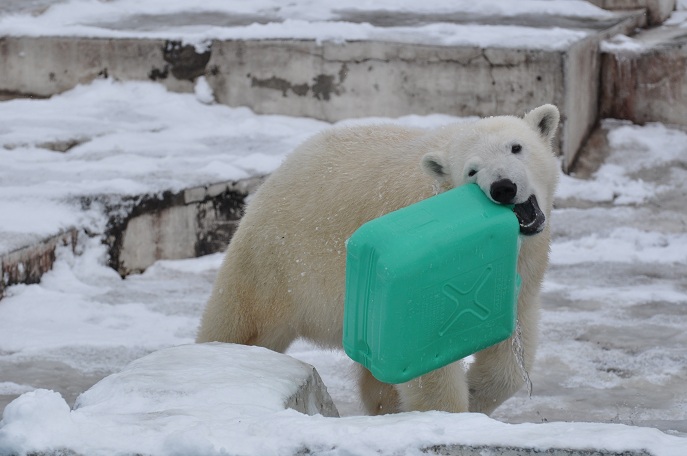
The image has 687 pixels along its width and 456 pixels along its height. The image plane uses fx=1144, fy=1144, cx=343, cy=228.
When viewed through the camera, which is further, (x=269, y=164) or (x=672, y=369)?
(x=269, y=164)

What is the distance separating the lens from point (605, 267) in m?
5.64

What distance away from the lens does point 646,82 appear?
304 inches

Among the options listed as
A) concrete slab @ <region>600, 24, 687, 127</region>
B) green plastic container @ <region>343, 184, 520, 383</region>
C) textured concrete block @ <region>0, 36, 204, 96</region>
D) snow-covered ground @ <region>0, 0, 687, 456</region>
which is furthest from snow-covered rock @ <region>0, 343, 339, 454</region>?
concrete slab @ <region>600, 24, 687, 127</region>

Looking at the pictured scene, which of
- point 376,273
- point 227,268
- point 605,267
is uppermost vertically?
point 376,273

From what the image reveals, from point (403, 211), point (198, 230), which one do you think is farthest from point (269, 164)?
point (403, 211)

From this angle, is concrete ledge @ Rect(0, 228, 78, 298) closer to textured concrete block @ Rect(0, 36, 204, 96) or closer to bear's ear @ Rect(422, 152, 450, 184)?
bear's ear @ Rect(422, 152, 450, 184)

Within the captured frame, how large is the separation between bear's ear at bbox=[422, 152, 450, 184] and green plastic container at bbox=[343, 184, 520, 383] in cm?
19

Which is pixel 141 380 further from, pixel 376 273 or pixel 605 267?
pixel 605 267

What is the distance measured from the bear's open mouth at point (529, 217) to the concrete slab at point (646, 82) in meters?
4.99

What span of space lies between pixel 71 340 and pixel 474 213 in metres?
2.31

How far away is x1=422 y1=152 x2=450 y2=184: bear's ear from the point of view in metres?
3.05

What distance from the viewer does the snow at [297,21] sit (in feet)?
24.6

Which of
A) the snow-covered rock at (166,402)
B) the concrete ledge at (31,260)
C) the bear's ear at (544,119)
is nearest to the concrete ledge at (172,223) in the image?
the concrete ledge at (31,260)

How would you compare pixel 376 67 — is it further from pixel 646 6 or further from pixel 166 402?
pixel 166 402
